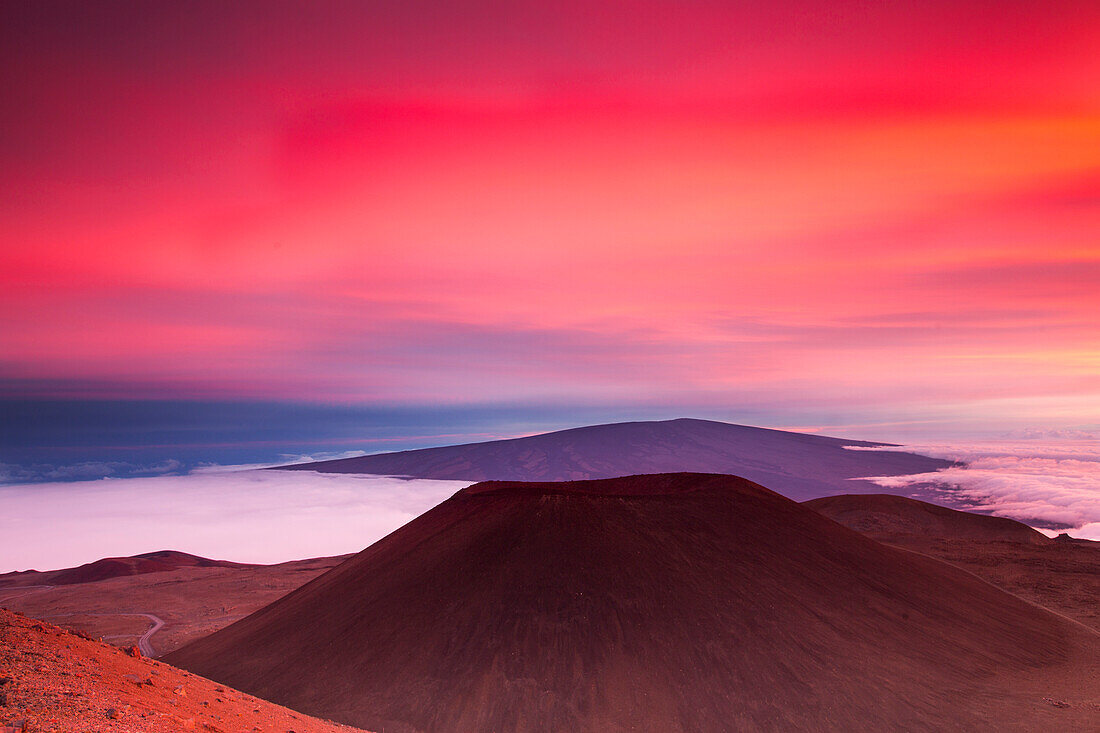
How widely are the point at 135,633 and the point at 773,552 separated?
48503 millimetres

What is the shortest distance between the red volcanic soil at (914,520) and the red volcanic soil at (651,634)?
49930mm

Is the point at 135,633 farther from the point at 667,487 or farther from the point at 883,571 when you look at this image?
the point at 883,571

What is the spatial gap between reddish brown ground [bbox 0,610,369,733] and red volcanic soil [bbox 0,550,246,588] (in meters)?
96.7

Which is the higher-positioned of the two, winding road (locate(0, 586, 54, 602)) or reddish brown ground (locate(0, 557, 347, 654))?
reddish brown ground (locate(0, 557, 347, 654))

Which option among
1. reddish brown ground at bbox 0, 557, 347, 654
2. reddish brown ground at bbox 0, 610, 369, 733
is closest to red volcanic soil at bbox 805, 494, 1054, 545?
reddish brown ground at bbox 0, 557, 347, 654

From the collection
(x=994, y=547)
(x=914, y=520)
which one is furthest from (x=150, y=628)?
(x=914, y=520)

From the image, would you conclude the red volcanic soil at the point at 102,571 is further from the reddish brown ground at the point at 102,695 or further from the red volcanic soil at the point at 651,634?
the reddish brown ground at the point at 102,695

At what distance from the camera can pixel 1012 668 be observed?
2675 centimetres

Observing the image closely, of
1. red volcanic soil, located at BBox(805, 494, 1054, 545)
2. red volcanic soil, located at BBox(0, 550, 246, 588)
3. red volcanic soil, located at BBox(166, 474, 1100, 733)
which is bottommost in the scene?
red volcanic soil, located at BBox(0, 550, 246, 588)

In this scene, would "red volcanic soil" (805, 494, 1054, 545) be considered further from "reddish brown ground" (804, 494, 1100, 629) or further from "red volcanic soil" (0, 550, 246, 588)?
"red volcanic soil" (0, 550, 246, 588)

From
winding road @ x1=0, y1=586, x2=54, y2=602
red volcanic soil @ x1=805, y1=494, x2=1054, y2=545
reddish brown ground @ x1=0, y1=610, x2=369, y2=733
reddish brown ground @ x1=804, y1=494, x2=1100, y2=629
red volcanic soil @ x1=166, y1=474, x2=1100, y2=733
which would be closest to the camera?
reddish brown ground @ x1=0, y1=610, x2=369, y2=733

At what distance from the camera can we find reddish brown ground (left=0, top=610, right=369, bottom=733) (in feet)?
28.5

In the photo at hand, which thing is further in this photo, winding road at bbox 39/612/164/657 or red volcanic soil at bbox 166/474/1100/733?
winding road at bbox 39/612/164/657

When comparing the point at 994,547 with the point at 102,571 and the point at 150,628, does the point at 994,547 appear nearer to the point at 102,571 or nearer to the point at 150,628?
the point at 150,628
